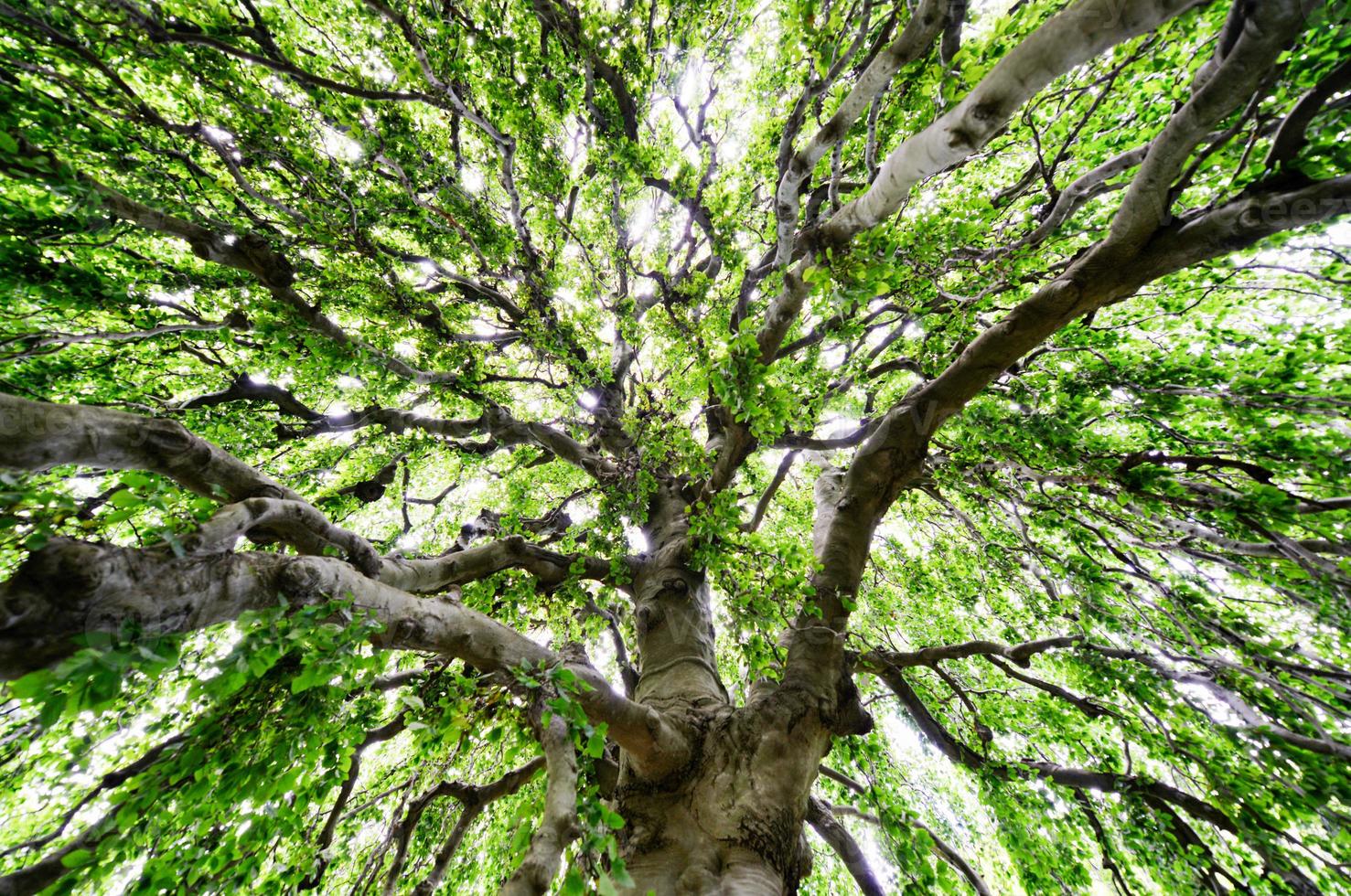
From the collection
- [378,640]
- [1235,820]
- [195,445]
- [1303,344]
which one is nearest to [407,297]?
[195,445]

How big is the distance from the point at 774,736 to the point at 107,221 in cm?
540

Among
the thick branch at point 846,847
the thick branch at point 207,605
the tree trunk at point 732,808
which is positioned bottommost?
the thick branch at point 846,847

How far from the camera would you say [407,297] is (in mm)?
5051

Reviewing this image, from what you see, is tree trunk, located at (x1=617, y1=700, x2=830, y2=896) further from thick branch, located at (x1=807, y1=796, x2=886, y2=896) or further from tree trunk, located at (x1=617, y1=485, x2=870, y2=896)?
thick branch, located at (x1=807, y1=796, x2=886, y2=896)

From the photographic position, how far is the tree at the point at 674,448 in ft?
6.73

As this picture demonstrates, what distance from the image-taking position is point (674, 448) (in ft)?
16.0

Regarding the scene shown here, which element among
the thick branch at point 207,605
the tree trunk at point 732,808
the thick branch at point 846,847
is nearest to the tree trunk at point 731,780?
the tree trunk at point 732,808

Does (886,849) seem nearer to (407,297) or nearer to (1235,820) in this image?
(1235,820)

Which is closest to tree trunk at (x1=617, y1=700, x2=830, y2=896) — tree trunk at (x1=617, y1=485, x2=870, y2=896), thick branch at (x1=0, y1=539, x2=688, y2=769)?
tree trunk at (x1=617, y1=485, x2=870, y2=896)

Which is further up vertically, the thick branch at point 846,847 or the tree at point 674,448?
the tree at point 674,448

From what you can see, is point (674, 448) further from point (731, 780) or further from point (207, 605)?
point (207, 605)

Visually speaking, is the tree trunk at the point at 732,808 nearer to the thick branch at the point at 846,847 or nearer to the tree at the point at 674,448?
the tree at the point at 674,448

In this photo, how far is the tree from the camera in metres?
2.05

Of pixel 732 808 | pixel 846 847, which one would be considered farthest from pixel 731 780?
pixel 846 847
